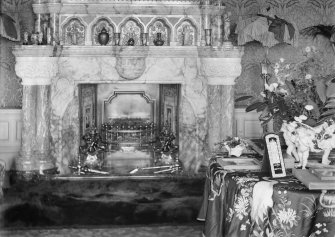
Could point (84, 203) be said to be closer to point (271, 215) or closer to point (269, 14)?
point (271, 215)

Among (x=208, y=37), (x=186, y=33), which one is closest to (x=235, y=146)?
(x=208, y=37)

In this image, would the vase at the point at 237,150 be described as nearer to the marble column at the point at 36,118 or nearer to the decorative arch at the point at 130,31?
the marble column at the point at 36,118

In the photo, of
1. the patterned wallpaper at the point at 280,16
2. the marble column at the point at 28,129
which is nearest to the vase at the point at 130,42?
the marble column at the point at 28,129

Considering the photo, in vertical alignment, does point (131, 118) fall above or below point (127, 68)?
below

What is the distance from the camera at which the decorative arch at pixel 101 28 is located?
6934 millimetres

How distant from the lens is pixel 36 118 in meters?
6.70

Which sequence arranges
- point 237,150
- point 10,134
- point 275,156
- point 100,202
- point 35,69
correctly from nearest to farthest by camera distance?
1. point 275,156
2. point 237,150
3. point 100,202
4. point 35,69
5. point 10,134

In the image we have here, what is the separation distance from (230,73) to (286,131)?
3360 millimetres

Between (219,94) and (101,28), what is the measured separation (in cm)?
169

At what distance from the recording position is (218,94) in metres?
6.83

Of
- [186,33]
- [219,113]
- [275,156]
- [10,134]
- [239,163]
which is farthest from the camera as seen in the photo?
[10,134]

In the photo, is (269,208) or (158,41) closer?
(269,208)

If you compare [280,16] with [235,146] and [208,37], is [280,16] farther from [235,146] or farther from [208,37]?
[235,146]

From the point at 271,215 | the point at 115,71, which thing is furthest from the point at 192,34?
the point at 271,215
